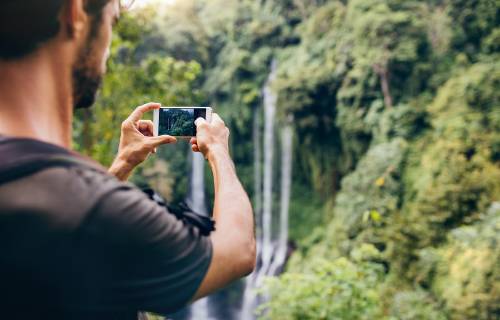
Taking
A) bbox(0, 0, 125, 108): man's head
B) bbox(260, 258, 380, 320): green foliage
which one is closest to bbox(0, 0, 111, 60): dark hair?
bbox(0, 0, 125, 108): man's head

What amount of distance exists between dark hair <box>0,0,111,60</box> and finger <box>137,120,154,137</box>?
0.42m

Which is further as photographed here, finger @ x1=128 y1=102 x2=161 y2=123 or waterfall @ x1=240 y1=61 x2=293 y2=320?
waterfall @ x1=240 y1=61 x2=293 y2=320

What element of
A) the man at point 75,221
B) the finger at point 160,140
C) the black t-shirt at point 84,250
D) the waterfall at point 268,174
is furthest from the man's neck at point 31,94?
the waterfall at point 268,174

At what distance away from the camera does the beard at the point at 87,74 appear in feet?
2.23

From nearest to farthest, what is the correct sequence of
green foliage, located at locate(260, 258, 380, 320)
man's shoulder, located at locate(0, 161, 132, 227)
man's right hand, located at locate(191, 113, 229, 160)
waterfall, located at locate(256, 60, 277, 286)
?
man's shoulder, located at locate(0, 161, 132, 227)
man's right hand, located at locate(191, 113, 229, 160)
green foliage, located at locate(260, 258, 380, 320)
waterfall, located at locate(256, 60, 277, 286)

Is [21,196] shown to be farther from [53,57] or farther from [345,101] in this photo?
[345,101]

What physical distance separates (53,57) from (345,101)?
12884 mm

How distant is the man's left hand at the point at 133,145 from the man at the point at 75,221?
29cm

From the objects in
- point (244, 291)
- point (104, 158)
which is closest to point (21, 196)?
point (104, 158)

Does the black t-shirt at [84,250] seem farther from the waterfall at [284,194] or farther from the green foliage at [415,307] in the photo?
the waterfall at [284,194]

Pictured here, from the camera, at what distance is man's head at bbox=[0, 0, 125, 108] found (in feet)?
2.01

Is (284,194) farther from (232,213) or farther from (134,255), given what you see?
(134,255)

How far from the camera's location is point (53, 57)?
2.13ft

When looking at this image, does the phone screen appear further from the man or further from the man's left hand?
the man
